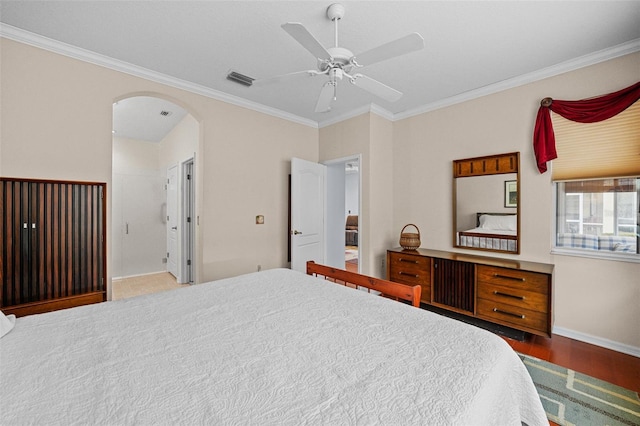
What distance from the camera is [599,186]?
2.52m

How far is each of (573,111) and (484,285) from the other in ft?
6.04

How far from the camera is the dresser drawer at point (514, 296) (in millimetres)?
2441

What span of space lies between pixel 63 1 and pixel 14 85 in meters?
0.86

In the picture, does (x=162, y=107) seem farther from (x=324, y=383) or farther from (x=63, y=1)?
(x=324, y=383)

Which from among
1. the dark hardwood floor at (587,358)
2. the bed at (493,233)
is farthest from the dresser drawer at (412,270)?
the dark hardwood floor at (587,358)

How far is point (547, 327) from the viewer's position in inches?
94.3

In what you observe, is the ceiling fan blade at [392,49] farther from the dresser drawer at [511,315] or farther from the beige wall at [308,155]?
the dresser drawer at [511,315]

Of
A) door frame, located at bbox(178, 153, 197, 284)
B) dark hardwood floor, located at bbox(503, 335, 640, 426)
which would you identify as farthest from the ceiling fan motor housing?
door frame, located at bbox(178, 153, 197, 284)

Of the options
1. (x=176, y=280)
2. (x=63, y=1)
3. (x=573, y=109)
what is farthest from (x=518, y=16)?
(x=176, y=280)

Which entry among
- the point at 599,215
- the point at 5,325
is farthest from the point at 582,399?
the point at 5,325

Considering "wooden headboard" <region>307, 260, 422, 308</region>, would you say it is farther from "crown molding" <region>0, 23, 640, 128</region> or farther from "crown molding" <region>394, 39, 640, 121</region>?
"crown molding" <region>394, 39, 640, 121</region>

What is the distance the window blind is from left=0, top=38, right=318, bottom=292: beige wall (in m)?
3.05

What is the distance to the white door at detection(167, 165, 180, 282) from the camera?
15.7ft

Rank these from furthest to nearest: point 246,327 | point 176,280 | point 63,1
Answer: point 176,280, point 63,1, point 246,327
